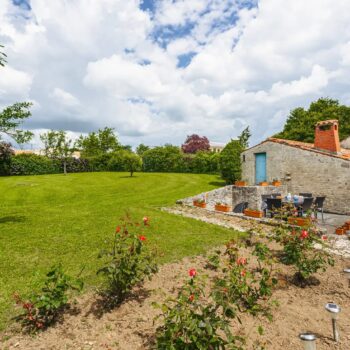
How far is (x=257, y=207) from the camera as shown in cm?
1517

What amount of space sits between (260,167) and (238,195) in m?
3.71

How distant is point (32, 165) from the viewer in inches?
1452

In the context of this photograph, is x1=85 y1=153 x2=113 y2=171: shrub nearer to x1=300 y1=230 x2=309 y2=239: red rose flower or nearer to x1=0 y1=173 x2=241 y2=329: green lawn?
x1=0 y1=173 x2=241 y2=329: green lawn

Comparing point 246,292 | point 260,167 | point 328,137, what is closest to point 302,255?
point 246,292

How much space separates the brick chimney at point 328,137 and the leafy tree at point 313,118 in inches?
804

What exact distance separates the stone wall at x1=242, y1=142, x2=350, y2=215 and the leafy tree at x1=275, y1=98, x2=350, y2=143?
20970 mm

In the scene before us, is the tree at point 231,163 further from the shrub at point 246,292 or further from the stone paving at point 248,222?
the shrub at point 246,292

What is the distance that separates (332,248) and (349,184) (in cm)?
843

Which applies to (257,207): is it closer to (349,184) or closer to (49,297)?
(349,184)

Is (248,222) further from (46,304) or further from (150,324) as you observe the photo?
(46,304)

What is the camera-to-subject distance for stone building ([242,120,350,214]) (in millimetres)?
14305

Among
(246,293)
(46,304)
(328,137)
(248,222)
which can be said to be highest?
(328,137)

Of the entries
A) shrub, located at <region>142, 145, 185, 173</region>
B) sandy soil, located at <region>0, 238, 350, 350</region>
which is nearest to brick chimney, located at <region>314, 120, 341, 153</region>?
sandy soil, located at <region>0, 238, 350, 350</region>

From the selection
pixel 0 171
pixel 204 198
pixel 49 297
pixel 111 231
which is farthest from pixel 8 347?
pixel 0 171
